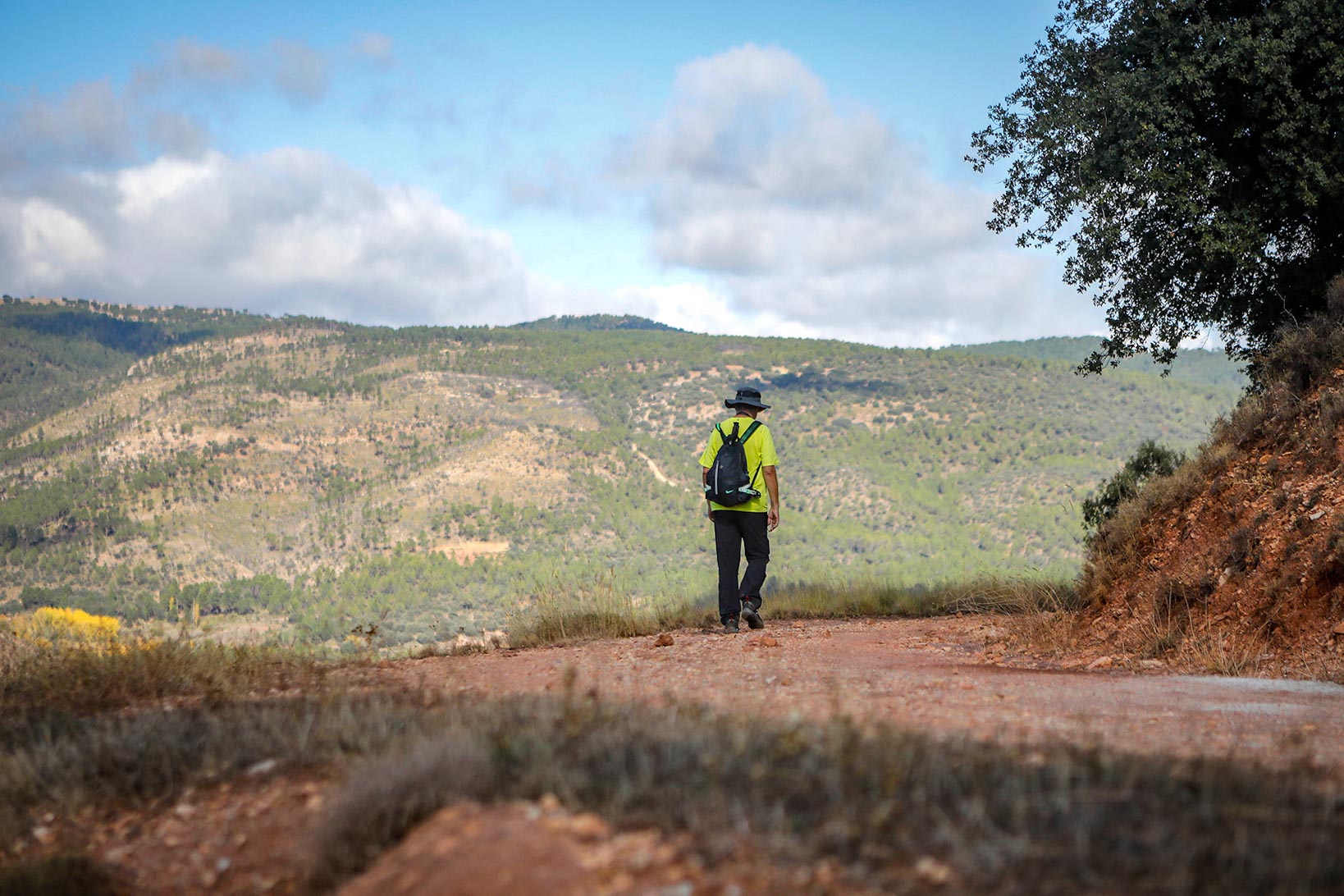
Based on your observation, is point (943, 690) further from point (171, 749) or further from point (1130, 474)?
point (1130, 474)

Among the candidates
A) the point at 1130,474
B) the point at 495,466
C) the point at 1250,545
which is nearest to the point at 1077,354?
the point at 495,466

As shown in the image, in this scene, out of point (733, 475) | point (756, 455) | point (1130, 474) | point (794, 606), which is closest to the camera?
point (733, 475)

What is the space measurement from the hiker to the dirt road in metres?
0.64

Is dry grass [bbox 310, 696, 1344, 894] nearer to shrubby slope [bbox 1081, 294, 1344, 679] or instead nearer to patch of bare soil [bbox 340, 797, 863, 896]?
patch of bare soil [bbox 340, 797, 863, 896]

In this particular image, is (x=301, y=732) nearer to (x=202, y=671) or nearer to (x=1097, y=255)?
(x=202, y=671)

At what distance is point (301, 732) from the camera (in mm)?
4242

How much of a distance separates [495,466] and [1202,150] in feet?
236

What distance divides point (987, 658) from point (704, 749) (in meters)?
6.23

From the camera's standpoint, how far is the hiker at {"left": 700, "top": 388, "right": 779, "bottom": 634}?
1009 centimetres

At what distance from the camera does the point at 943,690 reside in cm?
605

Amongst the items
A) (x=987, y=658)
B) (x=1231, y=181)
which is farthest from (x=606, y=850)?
(x=1231, y=181)

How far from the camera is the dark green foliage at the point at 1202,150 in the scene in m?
11.7

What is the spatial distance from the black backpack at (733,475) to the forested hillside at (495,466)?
36361mm

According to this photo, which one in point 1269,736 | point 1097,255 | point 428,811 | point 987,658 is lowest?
point 987,658
